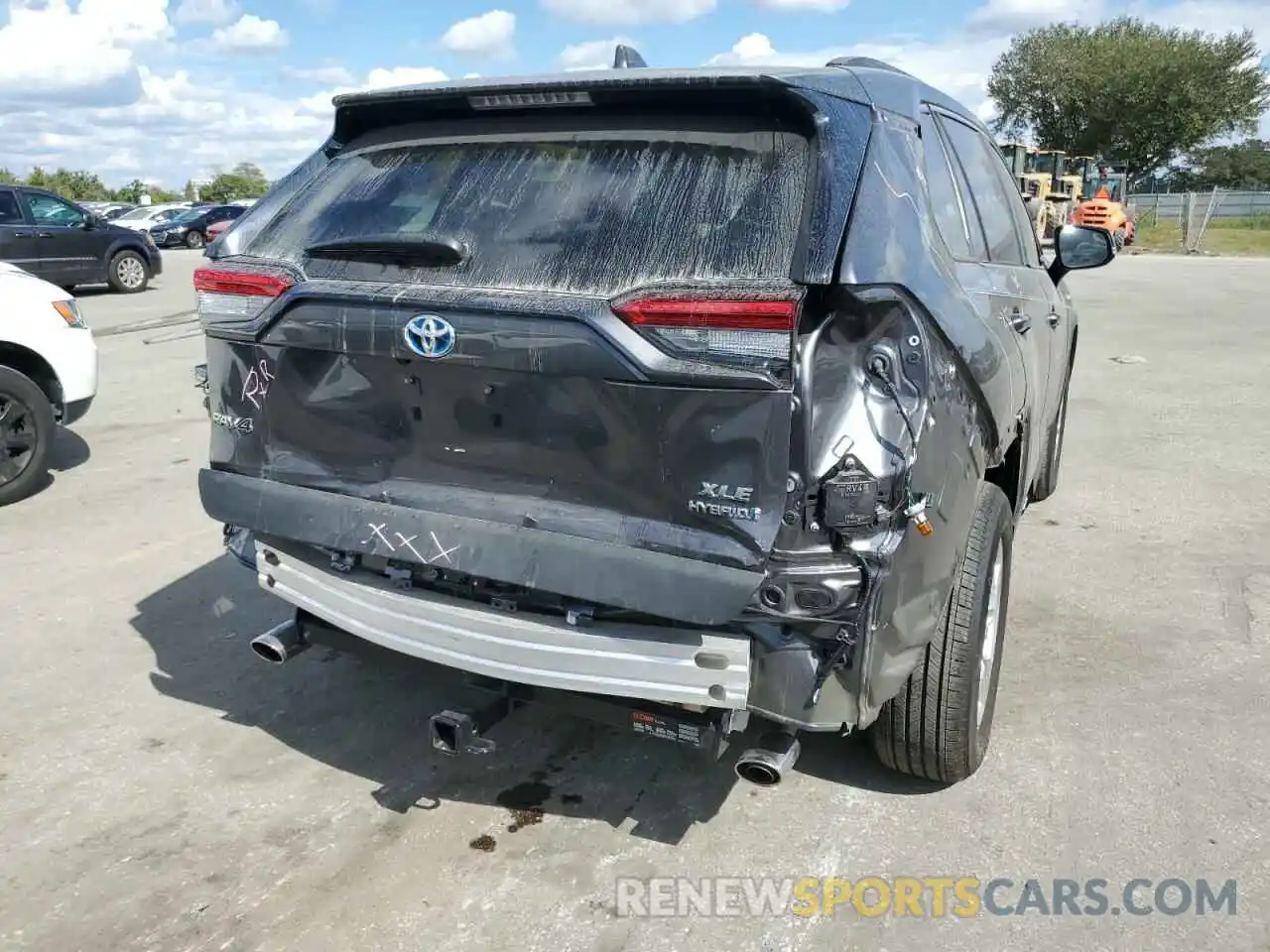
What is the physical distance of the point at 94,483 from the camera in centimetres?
639

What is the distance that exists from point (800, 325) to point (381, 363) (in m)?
1.12

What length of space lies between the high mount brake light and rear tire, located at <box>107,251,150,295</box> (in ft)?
56.3

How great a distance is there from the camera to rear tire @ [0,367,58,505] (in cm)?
593

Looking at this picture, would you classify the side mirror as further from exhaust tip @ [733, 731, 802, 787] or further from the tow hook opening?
the tow hook opening

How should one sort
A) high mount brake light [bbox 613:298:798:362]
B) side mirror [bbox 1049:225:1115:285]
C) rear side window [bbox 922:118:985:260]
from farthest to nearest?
1. side mirror [bbox 1049:225:1115:285]
2. rear side window [bbox 922:118:985:260]
3. high mount brake light [bbox 613:298:798:362]

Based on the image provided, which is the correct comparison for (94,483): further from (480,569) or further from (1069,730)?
(1069,730)

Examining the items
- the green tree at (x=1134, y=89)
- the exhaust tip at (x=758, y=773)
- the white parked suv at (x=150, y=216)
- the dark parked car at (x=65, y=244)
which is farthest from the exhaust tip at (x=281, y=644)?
the green tree at (x=1134, y=89)

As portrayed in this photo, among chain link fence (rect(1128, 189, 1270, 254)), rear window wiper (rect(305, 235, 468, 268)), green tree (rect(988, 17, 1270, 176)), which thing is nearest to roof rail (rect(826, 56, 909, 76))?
rear window wiper (rect(305, 235, 468, 268))

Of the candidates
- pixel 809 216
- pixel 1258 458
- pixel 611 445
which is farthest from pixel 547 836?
pixel 1258 458

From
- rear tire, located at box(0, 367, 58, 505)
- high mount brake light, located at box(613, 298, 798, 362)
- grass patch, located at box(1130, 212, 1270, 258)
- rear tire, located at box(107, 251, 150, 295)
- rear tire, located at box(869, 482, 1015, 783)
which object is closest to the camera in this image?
high mount brake light, located at box(613, 298, 798, 362)

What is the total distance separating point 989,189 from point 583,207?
214 cm

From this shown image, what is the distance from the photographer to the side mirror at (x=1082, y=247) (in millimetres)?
4918

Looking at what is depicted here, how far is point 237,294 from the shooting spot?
302cm

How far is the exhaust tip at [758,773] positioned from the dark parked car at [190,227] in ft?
107
